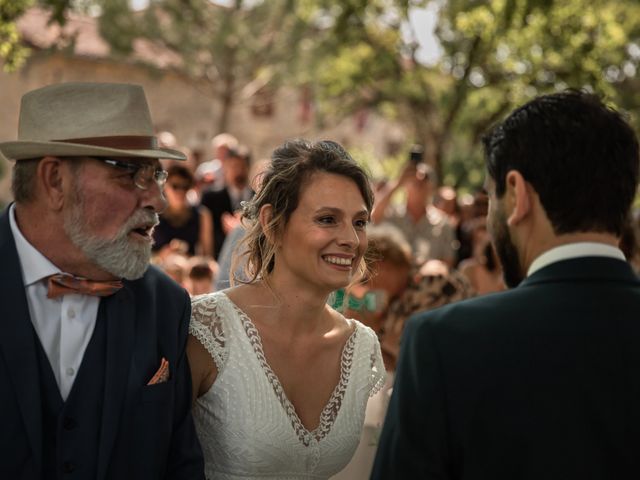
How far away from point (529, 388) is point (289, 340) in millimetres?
2198

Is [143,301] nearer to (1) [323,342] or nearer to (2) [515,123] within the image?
(1) [323,342]

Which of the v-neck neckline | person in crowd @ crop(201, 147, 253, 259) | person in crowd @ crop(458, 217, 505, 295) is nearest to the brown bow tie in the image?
the v-neck neckline

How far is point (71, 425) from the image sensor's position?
3.28 meters

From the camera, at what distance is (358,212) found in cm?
442

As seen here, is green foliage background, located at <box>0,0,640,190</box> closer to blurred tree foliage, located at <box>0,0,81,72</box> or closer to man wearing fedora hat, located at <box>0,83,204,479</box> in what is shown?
blurred tree foliage, located at <box>0,0,81,72</box>

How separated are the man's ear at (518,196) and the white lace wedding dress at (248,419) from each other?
6.50 feet

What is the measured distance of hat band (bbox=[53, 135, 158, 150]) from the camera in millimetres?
3555

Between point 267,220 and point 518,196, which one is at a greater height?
point 518,196

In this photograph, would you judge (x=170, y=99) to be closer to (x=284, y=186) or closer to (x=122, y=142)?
(x=284, y=186)

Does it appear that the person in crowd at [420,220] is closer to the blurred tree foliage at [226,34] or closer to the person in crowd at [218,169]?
the person in crowd at [218,169]

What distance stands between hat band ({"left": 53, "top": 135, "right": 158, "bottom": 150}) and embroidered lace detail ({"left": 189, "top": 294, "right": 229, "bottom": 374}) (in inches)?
31.6

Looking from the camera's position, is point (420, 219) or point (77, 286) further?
point (420, 219)

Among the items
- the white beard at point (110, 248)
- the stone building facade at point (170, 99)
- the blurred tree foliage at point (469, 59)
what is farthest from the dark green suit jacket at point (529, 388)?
the stone building facade at point (170, 99)

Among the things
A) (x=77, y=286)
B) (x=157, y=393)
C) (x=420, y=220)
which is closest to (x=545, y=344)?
(x=157, y=393)
